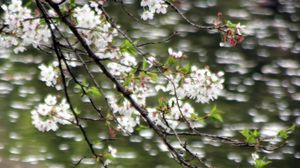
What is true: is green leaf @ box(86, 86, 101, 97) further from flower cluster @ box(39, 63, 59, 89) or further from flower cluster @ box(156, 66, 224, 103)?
flower cluster @ box(156, 66, 224, 103)

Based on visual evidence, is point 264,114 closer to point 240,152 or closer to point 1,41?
point 240,152

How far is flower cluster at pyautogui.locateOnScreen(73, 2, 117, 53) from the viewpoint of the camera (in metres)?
4.83

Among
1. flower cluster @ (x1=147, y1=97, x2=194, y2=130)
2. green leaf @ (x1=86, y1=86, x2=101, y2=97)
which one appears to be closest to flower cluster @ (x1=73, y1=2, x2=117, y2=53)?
green leaf @ (x1=86, y1=86, x2=101, y2=97)

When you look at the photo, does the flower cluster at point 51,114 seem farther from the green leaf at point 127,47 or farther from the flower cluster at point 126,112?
the green leaf at point 127,47

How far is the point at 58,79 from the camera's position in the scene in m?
5.46

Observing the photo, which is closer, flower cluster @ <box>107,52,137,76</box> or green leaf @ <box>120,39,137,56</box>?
green leaf @ <box>120,39,137,56</box>

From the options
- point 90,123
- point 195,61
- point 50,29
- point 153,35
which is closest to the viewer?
point 50,29

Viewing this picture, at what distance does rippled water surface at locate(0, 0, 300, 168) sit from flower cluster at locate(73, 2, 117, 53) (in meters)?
9.18

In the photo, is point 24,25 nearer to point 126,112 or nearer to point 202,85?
point 126,112

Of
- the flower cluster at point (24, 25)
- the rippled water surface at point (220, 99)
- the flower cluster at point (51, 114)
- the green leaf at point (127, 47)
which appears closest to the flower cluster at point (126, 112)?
the flower cluster at point (51, 114)

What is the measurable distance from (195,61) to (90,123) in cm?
596

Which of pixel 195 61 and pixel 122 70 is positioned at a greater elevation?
pixel 195 61

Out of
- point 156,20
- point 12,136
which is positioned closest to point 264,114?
point 12,136

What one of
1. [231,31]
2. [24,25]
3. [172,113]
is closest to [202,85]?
[172,113]
